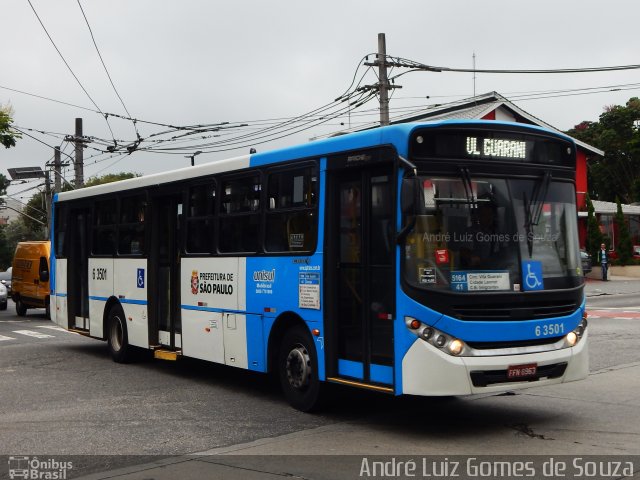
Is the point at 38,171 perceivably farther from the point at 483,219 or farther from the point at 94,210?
the point at 483,219

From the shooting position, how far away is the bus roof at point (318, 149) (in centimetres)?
841

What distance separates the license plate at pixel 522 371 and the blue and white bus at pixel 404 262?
0.5 inches

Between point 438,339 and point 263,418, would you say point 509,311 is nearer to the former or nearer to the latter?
point 438,339

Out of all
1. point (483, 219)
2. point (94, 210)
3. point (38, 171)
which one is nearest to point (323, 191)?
point (483, 219)

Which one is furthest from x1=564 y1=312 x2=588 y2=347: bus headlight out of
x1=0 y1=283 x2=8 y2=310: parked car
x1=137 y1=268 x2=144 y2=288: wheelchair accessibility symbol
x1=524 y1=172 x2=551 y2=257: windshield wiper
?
x1=0 y1=283 x2=8 y2=310: parked car

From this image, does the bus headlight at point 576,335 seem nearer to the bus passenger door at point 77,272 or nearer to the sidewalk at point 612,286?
the bus passenger door at point 77,272

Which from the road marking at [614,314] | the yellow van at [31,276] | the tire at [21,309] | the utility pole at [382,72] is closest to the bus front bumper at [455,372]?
the road marking at [614,314]

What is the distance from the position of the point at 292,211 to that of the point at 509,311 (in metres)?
2.95

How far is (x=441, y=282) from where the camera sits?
319 inches

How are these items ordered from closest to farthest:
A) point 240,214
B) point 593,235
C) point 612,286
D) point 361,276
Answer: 1. point 361,276
2. point 240,214
3. point 612,286
4. point 593,235

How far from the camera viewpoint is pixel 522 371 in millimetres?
8172

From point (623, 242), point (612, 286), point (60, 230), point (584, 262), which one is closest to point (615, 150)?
point (623, 242)

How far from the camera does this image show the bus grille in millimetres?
8055

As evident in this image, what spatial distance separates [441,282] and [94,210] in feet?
29.5
